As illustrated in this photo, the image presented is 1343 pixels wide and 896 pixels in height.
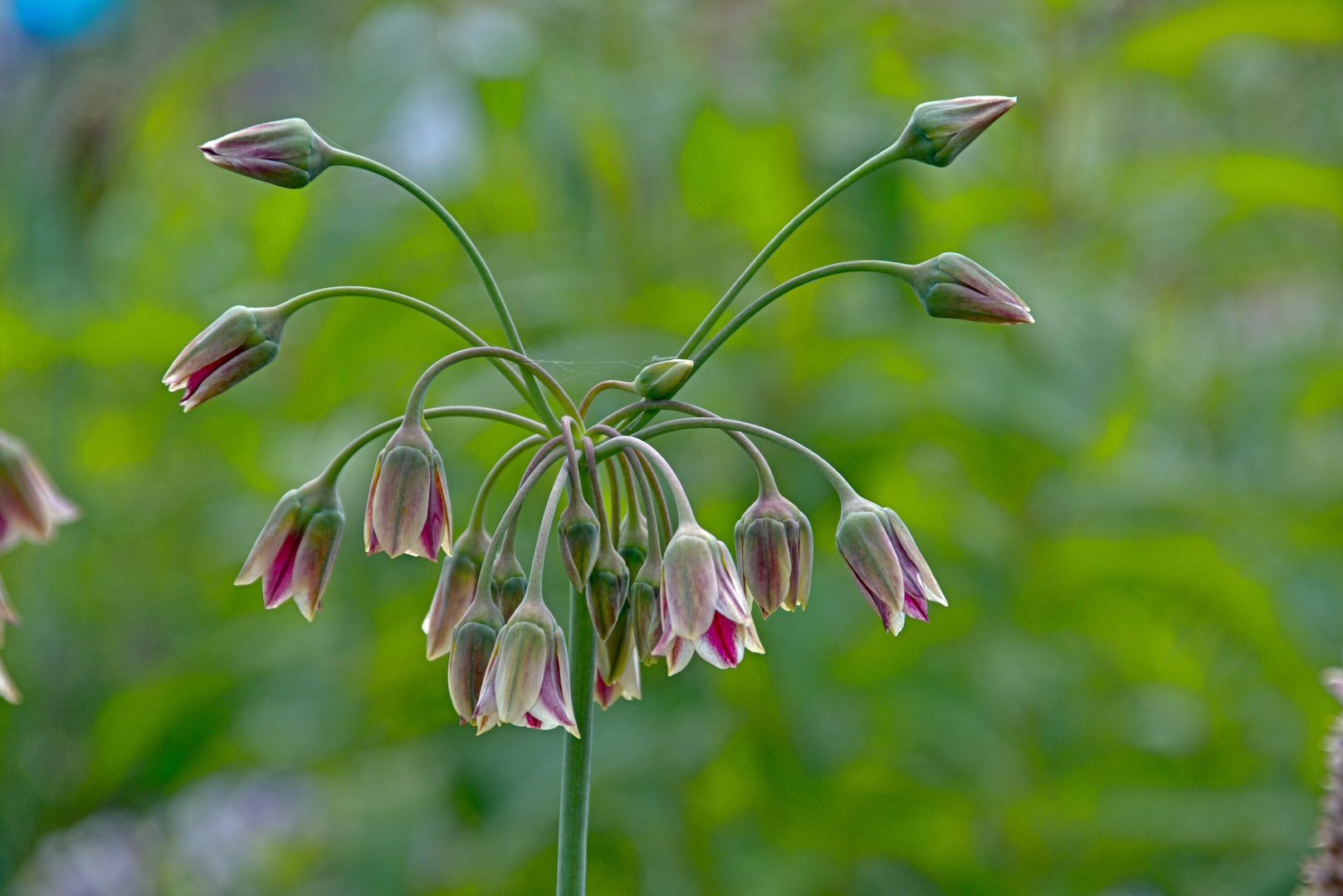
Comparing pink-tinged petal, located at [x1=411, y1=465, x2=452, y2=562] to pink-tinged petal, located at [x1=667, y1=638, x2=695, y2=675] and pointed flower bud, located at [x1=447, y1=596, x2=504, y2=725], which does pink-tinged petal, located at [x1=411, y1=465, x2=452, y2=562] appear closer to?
pointed flower bud, located at [x1=447, y1=596, x2=504, y2=725]

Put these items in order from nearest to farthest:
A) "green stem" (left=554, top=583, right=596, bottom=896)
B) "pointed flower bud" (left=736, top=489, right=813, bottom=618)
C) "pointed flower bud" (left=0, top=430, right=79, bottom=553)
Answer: "green stem" (left=554, top=583, right=596, bottom=896) → "pointed flower bud" (left=736, top=489, right=813, bottom=618) → "pointed flower bud" (left=0, top=430, right=79, bottom=553)

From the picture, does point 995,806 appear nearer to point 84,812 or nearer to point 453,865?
point 453,865

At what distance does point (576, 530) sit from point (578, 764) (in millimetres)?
158

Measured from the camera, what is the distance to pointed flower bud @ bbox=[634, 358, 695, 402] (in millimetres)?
823

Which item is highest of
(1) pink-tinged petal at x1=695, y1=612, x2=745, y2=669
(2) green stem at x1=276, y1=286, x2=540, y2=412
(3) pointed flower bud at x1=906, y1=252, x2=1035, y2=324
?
(2) green stem at x1=276, y1=286, x2=540, y2=412

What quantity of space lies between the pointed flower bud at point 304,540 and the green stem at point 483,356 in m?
0.11

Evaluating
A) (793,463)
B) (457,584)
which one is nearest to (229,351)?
(457,584)

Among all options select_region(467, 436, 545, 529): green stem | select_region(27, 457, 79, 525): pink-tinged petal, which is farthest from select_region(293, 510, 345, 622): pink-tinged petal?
select_region(27, 457, 79, 525): pink-tinged petal

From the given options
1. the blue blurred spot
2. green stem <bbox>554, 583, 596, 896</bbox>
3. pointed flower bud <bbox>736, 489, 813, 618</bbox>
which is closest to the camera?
green stem <bbox>554, 583, 596, 896</bbox>

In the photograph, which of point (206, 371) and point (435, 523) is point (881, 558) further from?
point (206, 371)

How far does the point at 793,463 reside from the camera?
2.21 meters

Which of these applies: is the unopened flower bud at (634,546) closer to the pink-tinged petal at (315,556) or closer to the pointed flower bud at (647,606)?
the pointed flower bud at (647,606)

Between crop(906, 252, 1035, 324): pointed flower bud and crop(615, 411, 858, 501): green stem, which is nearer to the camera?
crop(615, 411, 858, 501): green stem

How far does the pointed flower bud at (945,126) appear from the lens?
930 millimetres
